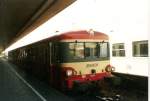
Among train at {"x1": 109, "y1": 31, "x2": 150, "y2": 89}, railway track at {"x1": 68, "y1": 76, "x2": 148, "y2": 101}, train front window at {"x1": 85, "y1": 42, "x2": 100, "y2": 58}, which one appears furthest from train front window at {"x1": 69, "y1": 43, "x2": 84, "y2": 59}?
train at {"x1": 109, "y1": 31, "x2": 150, "y2": 89}

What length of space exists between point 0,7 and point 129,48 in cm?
1059

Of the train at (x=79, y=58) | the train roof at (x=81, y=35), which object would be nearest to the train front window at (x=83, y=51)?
the train at (x=79, y=58)

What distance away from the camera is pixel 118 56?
13.9 meters

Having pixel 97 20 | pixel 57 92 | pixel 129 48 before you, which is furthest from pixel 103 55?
pixel 97 20

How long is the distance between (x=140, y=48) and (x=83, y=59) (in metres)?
2.36

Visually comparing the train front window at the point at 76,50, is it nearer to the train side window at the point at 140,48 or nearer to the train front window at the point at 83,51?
the train front window at the point at 83,51

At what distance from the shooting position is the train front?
432 inches

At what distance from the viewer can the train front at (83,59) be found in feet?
36.0

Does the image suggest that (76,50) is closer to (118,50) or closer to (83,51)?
(83,51)

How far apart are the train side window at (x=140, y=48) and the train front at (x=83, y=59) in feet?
3.84

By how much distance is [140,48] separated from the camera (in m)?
11.9

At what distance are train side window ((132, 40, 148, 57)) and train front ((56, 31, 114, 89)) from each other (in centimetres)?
117

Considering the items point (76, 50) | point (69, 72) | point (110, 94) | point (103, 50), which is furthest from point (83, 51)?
point (110, 94)

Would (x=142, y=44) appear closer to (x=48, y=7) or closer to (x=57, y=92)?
(x=57, y=92)
